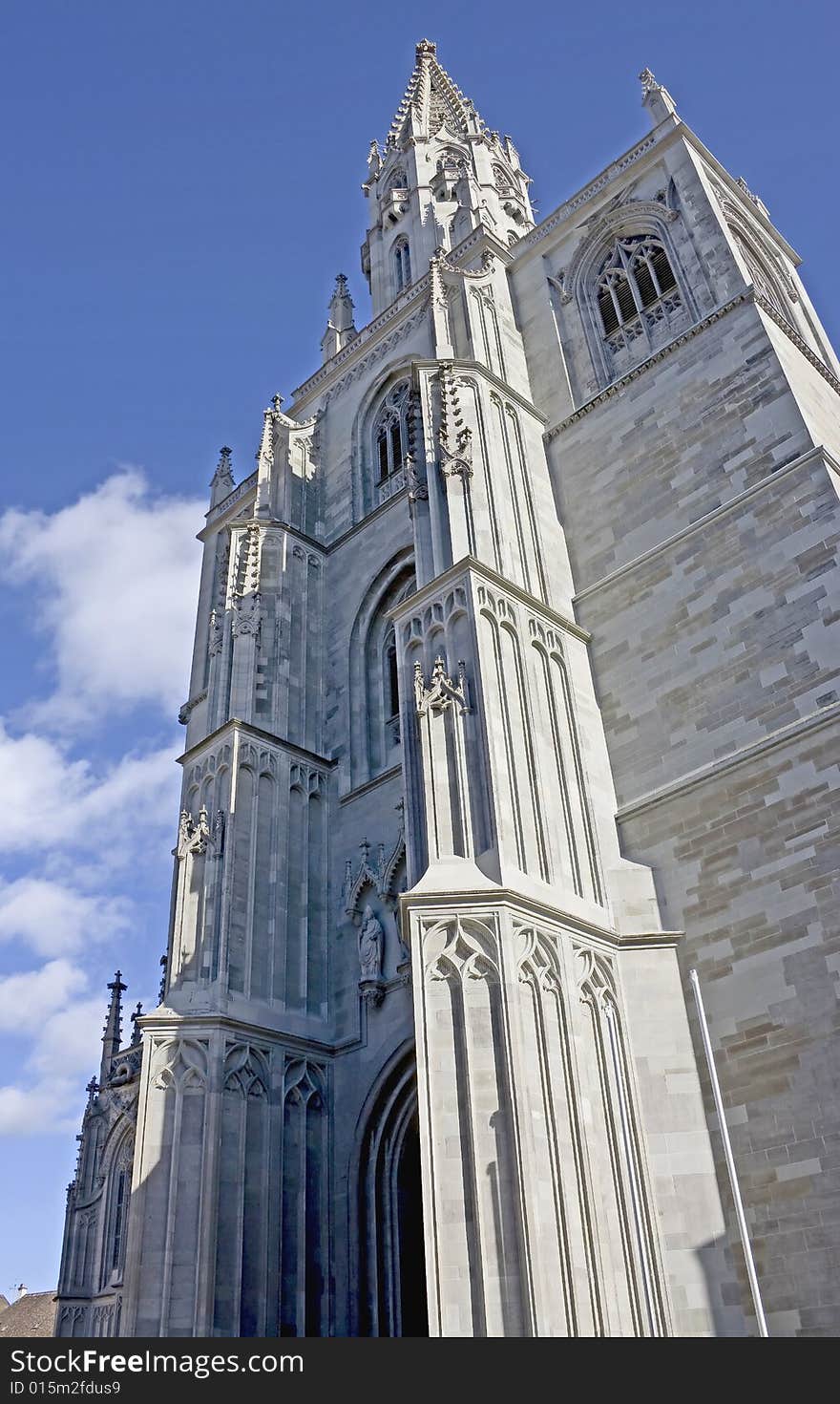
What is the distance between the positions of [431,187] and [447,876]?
24052 millimetres

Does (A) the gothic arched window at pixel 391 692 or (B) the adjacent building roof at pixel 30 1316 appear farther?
(B) the adjacent building roof at pixel 30 1316

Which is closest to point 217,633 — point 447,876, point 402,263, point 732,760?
point 447,876

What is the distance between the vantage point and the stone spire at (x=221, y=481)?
90.8 ft

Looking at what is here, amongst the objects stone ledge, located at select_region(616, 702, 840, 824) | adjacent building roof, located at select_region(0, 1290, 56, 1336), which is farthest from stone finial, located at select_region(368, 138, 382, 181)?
adjacent building roof, located at select_region(0, 1290, 56, 1336)

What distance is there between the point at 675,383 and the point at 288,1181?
40.8 feet

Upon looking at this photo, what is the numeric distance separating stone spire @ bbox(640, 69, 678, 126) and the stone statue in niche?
1531 centimetres

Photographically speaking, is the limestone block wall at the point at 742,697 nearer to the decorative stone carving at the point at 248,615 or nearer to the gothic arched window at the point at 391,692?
the gothic arched window at the point at 391,692

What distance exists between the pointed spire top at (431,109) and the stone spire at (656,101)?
1033 centimetres

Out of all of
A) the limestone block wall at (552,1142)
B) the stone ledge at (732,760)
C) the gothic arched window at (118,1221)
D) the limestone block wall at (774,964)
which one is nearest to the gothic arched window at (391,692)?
the stone ledge at (732,760)

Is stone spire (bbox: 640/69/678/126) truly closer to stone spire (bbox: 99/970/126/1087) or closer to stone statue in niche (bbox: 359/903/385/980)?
stone statue in niche (bbox: 359/903/385/980)

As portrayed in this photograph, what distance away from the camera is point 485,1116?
10.2 metres

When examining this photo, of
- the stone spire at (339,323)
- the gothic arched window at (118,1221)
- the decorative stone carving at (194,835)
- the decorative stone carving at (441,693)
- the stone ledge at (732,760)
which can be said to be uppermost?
the stone spire at (339,323)

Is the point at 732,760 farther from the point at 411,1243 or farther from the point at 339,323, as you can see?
the point at 339,323

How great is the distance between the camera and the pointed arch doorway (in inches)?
553
